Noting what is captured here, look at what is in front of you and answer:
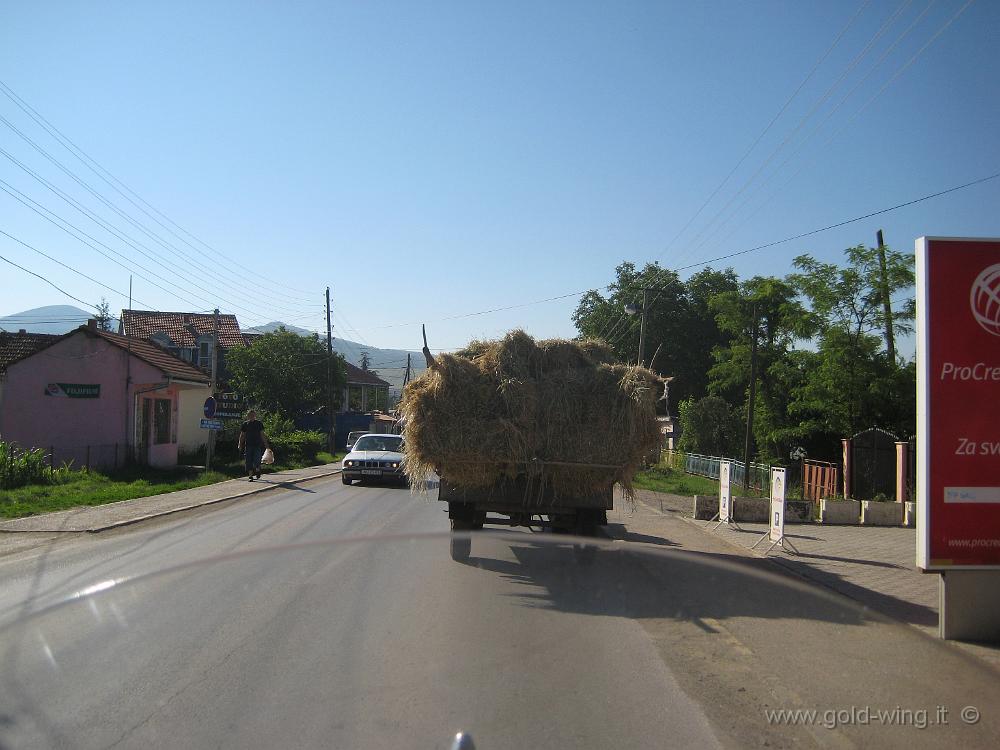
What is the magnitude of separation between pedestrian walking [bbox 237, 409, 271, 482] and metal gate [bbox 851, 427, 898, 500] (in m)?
16.3

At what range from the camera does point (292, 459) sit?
33750mm

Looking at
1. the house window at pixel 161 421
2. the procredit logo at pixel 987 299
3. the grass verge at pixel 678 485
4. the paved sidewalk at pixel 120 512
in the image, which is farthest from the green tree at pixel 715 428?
the procredit logo at pixel 987 299

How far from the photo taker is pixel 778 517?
12086 millimetres

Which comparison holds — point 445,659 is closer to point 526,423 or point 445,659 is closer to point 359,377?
point 526,423

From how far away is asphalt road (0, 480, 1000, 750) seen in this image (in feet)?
10.4

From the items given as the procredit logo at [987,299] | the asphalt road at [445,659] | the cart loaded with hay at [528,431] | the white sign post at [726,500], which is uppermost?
the procredit logo at [987,299]

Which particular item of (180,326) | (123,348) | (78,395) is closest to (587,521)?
(123,348)

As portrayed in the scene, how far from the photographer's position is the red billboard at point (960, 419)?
6.58 meters

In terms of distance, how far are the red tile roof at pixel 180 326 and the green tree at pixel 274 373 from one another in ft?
20.4

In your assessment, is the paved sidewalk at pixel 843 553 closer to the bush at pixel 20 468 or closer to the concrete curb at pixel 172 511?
the concrete curb at pixel 172 511

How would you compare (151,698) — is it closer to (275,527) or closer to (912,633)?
(912,633)

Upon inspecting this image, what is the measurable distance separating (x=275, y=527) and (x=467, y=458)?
4.37 metres

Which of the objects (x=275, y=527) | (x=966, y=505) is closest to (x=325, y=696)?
(x=966, y=505)

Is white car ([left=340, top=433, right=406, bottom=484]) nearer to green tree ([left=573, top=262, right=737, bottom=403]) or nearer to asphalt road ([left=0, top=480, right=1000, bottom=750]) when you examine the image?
asphalt road ([left=0, top=480, right=1000, bottom=750])
